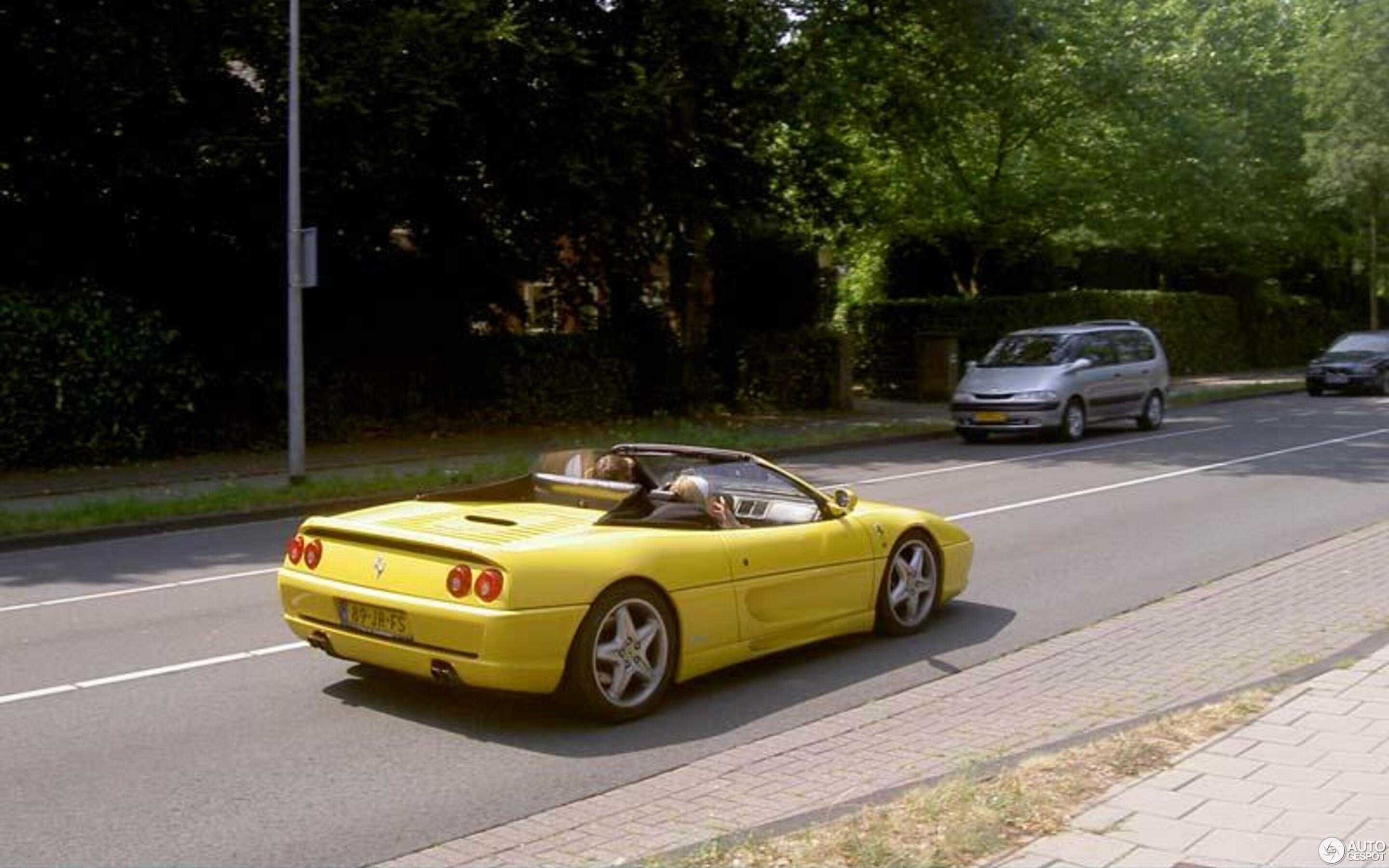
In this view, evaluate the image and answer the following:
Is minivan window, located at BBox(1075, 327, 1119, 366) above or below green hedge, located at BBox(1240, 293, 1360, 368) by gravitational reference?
below

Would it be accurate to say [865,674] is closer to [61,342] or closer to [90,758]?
[90,758]

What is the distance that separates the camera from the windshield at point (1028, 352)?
22.9 meters

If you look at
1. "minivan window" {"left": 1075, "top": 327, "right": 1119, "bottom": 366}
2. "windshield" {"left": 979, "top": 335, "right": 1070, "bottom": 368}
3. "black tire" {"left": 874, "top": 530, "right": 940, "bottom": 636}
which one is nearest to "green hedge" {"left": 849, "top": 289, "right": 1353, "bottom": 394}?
"windshield" {"left": 979, "top": 335, "right": 1070, "bottom": 368}

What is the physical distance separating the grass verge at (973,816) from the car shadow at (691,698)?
4.98 feet

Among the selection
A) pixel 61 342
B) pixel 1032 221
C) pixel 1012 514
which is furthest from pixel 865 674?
pixel 1032 221

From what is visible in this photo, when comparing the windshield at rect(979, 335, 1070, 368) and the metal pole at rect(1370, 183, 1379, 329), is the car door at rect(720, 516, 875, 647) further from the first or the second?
the metal pole at rect(1370, 183, 1379, 329)

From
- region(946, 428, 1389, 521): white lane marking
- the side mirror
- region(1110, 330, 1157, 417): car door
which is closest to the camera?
the side mirror

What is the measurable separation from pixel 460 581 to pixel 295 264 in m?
10.7

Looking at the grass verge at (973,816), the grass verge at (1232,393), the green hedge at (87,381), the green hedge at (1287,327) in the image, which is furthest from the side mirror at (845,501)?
the green hedge at (1287,327)

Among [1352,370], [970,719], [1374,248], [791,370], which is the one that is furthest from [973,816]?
[1374,248]

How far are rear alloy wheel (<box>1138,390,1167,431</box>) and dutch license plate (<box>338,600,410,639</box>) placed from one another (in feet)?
64.5

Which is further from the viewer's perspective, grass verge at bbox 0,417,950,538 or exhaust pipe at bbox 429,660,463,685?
grass verge at bbox 0,417,950,538

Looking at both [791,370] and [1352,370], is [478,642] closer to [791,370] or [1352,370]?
[791,370]

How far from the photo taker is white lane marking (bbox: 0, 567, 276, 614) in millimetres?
9656
